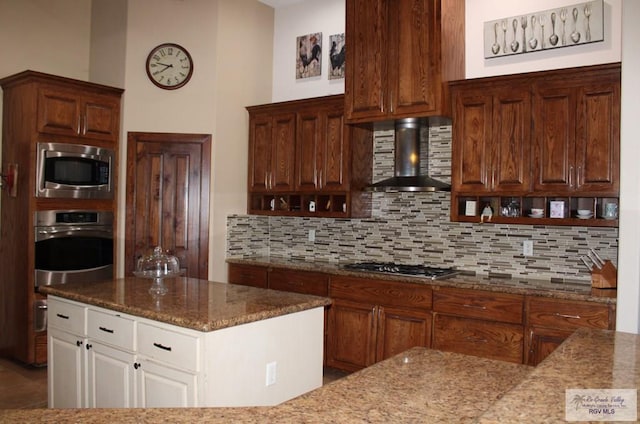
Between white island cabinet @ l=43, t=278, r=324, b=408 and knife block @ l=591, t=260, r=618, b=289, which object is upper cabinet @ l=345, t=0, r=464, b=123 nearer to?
knife block @ l=591, t=260, r=618, b=289

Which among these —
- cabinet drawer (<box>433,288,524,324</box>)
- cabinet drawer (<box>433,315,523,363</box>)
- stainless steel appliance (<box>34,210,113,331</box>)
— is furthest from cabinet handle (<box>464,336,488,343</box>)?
stainless steel appliance (<box>34,210,113,331</box>)

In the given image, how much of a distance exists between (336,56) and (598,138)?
8.60ft

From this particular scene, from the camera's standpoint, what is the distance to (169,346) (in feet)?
8.04

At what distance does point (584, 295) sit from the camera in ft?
10.6

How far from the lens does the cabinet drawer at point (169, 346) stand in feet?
7.67

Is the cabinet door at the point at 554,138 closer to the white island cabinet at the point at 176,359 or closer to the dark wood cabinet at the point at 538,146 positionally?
the dark wood cabinet at the point at 538,146

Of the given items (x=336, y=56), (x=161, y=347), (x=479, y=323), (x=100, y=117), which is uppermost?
(x=336, y=56)

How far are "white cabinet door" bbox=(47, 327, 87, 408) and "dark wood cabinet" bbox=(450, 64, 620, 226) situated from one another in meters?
2.76

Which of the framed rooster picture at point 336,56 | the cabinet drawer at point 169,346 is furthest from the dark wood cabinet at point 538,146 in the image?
the cabinet drawer at point 169,346

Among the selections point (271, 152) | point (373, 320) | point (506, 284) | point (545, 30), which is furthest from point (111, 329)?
point (545, 30)

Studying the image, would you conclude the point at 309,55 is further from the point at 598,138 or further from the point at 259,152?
the point at 598,138

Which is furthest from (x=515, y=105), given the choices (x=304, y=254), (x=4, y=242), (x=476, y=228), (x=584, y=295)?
(x=4, y=242)

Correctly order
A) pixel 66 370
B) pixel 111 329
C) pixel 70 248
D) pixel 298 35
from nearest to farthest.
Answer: pixel 111 329
pixel 66 370
pixel 70 248
pixel 298 35

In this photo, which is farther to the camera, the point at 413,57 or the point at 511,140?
the point at 413,57
